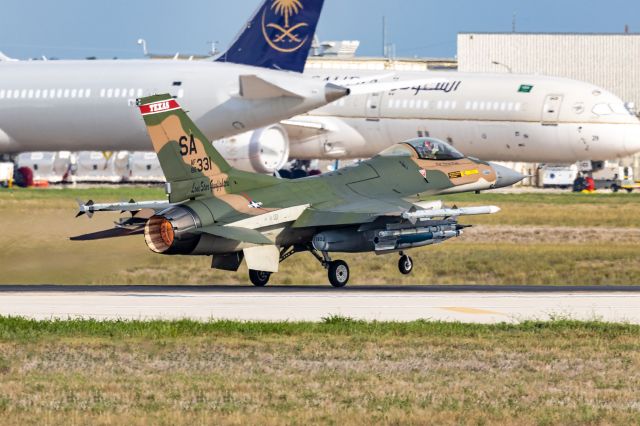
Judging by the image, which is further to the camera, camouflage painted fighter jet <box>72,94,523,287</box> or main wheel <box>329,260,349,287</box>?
main wheel <box>329,260,349,287</box>

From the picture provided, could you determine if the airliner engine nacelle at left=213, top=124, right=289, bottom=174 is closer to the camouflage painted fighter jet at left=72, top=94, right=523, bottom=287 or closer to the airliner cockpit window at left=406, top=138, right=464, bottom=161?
the airliner cockpit window at left=406, top=138, right=464, bottom=161

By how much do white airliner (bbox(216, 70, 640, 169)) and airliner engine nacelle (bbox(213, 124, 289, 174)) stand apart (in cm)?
364

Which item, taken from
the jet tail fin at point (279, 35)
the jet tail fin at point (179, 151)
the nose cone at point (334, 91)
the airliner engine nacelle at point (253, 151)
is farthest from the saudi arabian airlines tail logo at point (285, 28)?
the jet tail fin at point (179, 151)

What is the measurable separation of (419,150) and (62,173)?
53.1 m

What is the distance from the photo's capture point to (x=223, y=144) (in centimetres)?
6081

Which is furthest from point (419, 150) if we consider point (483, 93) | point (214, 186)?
point (483, 93)

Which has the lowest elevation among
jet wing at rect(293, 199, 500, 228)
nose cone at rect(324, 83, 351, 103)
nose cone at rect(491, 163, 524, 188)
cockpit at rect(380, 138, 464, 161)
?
jet wing at rect(293, 199, 500, 228)

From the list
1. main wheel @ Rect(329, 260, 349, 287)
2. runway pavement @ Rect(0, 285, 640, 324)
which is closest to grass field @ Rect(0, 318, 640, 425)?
runway pavement @ Rect(0, 285, 640, 324)

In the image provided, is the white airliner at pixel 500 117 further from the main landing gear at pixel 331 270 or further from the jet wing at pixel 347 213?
the jet wing at pixel 347 213

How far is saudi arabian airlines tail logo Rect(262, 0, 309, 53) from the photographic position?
58.7m

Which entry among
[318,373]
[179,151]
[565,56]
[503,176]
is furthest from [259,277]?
[565,56]

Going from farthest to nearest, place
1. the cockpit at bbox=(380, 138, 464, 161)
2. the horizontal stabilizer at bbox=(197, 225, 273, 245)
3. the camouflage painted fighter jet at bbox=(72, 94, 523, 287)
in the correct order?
1. the cockpit at bbox=(380, 138, 464, 161)
2. the camouflage painted fighter jet at bbox=(72, 94, 523, 287)
3. the horizontal stabilizer at bbox=(197, 225, 273, 245)

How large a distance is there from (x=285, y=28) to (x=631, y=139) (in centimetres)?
1810

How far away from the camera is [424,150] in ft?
115
